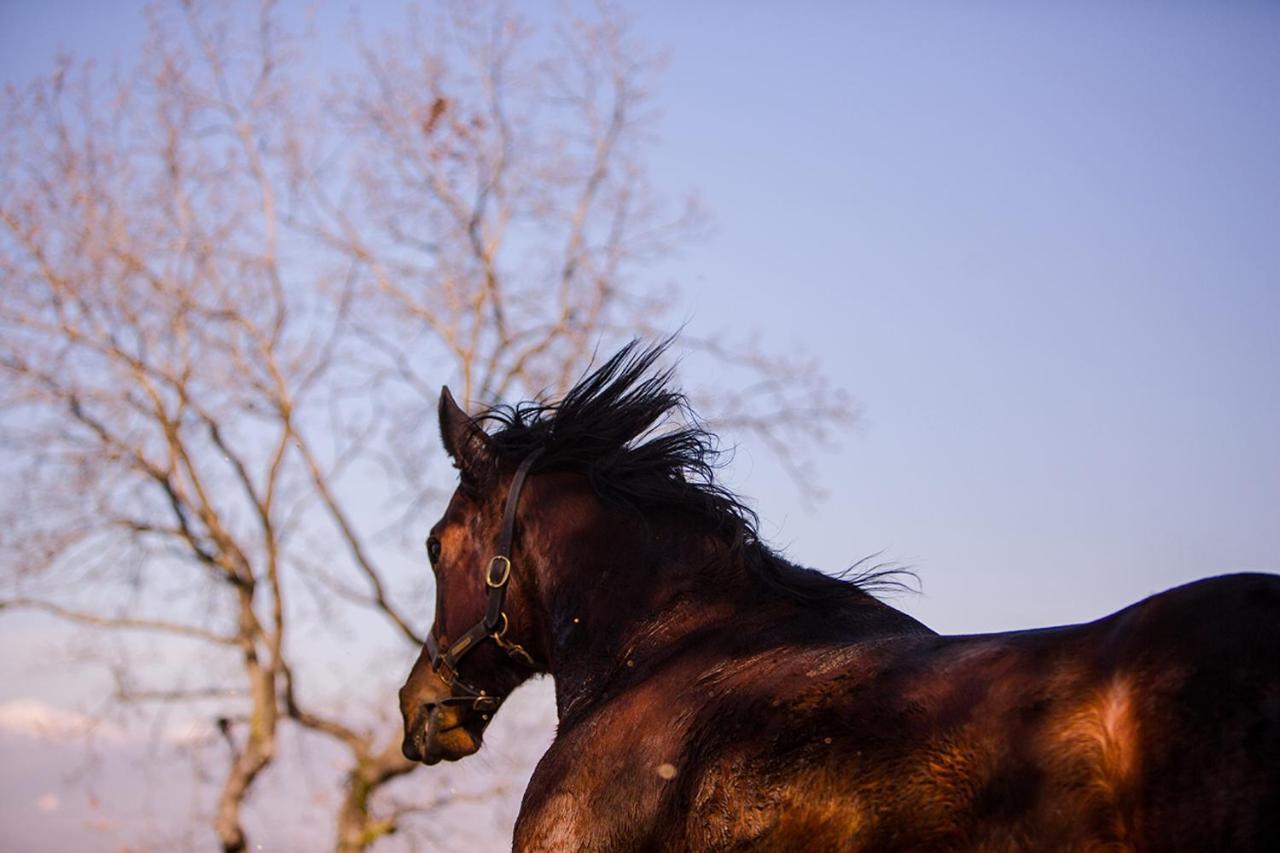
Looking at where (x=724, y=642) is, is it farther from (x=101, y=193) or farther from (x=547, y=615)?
(x=101, y=193)

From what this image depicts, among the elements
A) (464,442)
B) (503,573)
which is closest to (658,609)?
(503,573)

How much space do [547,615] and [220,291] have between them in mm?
12889

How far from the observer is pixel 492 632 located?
530 cm

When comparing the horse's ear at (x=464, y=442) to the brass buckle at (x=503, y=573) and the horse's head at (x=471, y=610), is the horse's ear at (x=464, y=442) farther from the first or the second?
the brass buckle at (x=503, y=573)

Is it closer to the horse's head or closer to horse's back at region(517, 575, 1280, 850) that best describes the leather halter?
the horse's head

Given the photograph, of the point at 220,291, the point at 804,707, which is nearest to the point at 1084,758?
the point at 804,707

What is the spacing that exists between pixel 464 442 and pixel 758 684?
83.5 inches

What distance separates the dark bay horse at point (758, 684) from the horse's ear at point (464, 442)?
10mm

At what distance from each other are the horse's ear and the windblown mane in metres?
0.07

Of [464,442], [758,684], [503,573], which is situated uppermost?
[464,442]

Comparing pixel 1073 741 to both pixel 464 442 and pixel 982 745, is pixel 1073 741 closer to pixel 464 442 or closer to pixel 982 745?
pixel 982 745

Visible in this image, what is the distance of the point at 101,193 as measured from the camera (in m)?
16.6

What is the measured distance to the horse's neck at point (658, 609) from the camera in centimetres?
432

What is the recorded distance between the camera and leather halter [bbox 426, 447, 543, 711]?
5.26 metres
